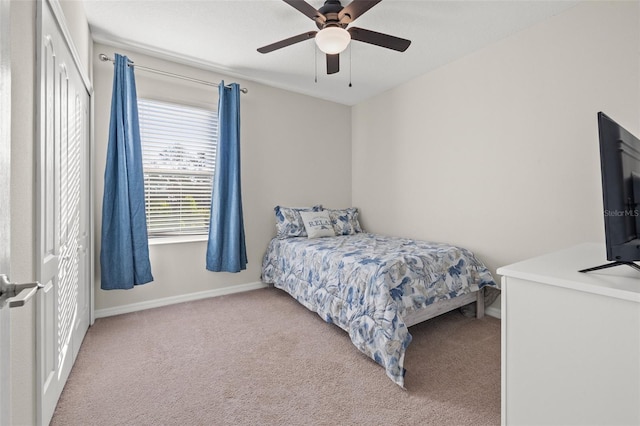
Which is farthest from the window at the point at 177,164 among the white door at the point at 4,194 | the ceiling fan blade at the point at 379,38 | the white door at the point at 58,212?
the white door at the point at 4,194

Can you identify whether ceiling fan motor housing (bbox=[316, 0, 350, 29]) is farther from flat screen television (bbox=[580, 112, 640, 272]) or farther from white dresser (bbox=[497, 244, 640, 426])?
white dresser (bbox=[497, 244, 640, 426])

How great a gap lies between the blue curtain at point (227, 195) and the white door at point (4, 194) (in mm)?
2500

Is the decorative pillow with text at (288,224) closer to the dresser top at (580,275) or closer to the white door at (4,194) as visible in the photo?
the dresser top at (580,275)

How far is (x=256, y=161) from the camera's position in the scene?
11.9 ft

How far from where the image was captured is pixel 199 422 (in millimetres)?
1490

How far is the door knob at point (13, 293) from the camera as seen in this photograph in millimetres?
628

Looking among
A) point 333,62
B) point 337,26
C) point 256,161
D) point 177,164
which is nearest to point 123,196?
point 177,164

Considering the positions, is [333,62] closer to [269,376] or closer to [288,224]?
[288,224]

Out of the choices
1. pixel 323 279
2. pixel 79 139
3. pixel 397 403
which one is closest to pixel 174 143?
pixel 79 139

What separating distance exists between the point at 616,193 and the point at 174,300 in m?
3.47

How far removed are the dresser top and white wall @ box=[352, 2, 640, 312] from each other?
127 cm

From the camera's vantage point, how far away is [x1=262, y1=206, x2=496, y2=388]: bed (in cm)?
191

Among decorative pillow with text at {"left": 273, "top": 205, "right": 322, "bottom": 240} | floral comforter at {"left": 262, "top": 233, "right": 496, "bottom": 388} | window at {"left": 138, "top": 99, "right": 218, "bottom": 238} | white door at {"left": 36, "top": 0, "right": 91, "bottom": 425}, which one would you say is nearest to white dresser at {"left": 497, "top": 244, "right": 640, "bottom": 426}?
floral comforter at {"left": 262, "top": 233, "right": 496, "bottom": 388}

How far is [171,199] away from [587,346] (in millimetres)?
3336
